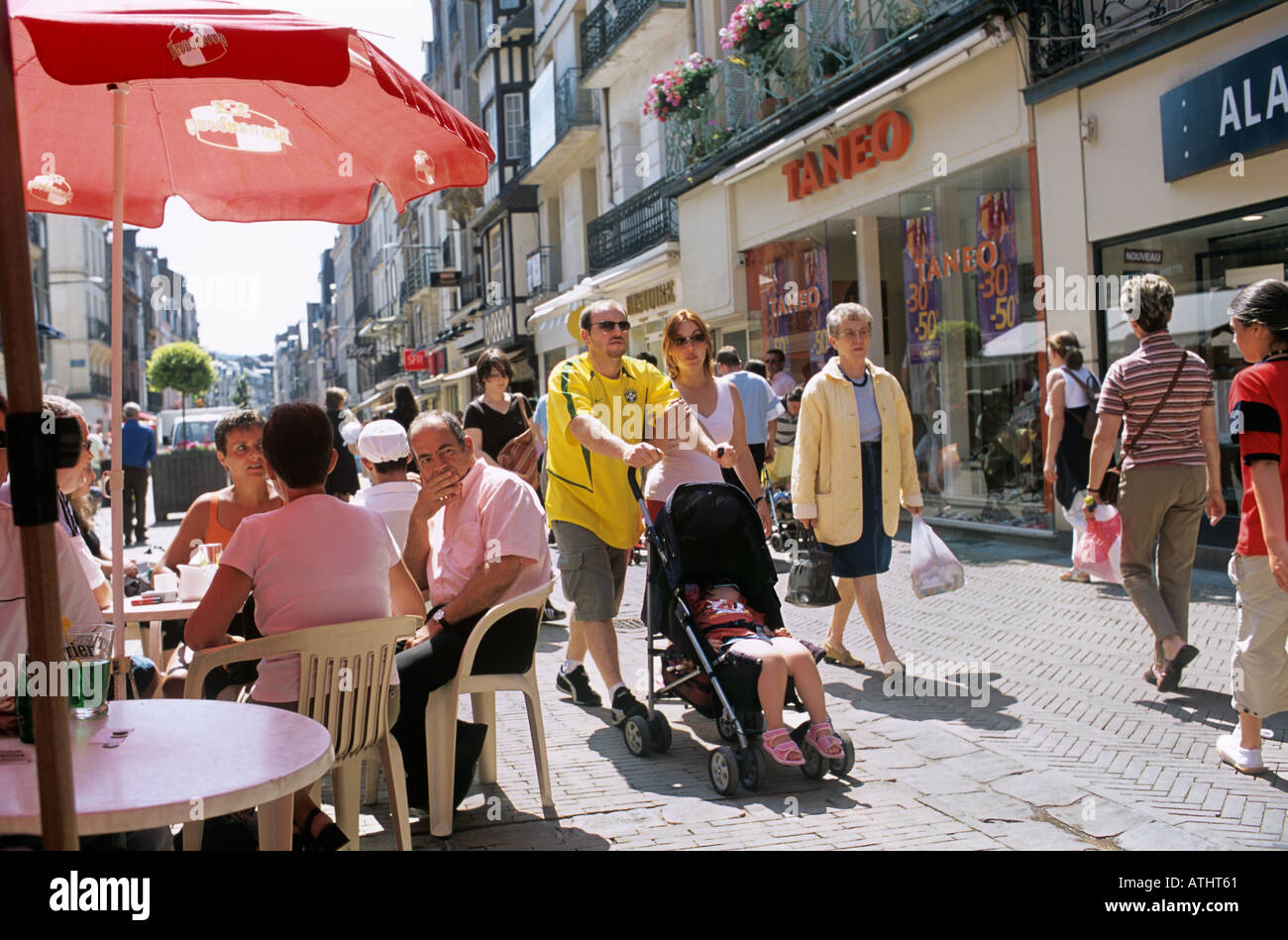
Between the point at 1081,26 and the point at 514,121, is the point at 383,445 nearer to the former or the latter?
the point at 1081,26

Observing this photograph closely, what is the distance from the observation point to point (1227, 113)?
8.62m

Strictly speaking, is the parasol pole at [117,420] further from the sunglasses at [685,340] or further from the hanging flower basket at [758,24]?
the hanging flower basket at [758,24]

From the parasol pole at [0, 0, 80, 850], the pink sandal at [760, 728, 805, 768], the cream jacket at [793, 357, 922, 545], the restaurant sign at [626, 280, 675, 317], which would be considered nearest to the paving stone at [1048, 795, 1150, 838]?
the pink sandal at [760, 728, 805, 768]

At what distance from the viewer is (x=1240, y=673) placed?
4.36 metres

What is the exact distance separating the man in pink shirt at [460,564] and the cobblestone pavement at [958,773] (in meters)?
0.56

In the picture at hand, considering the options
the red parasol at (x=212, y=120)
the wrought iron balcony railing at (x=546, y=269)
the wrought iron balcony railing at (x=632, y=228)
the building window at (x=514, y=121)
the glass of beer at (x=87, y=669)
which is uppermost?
the building window at (x=514, y=121)

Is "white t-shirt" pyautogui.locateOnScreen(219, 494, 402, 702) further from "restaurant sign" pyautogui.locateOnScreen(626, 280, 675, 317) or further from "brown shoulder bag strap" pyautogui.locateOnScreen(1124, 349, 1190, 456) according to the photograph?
"restaurant sign" pyautogui.locateOnScreen(626, 280, 675, 317)

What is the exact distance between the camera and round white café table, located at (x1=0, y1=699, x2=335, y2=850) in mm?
2037

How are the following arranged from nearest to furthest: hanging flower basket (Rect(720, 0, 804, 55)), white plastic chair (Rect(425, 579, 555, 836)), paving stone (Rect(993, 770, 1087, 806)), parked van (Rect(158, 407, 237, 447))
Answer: white plastic chair (Rect(425, 579, 555, 836))
paving stone (Rect(993, 770, 1087, 806))
hanging flower basket (Rect(720, 0, 804, 55))
parked van (Rect(158, 407, 237, 447))

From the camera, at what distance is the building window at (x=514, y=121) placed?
116ft

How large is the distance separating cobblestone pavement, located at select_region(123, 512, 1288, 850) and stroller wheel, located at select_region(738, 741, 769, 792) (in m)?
0.06

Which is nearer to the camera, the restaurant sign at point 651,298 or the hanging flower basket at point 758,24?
the hanging flower basket at point 758,24

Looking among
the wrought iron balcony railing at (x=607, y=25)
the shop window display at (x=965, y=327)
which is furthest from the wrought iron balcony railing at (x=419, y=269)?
the shop window display at (x=965, y=327)

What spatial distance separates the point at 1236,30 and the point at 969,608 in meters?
4.90
